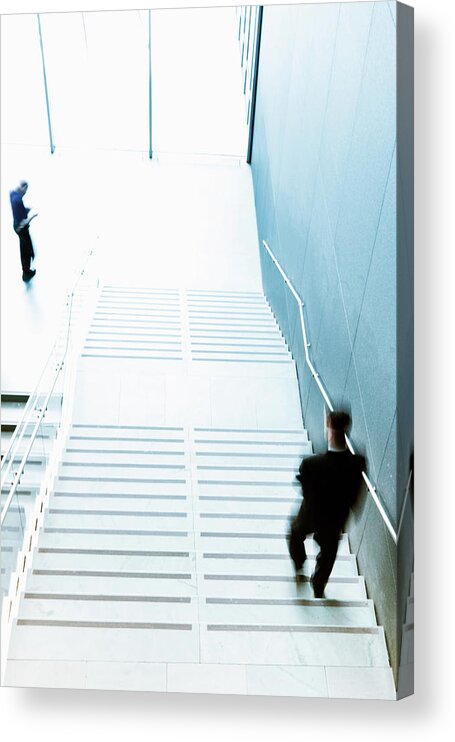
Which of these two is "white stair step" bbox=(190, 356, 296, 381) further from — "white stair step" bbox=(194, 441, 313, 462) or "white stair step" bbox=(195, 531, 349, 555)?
"white stair step" bbox=(195, 531, 349, 555)

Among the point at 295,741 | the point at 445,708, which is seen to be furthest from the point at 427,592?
the point at 295,741

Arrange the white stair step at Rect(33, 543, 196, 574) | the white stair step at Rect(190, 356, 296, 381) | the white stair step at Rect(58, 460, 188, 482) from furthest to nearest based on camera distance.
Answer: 1. the white stair step at Rect(190, 356, 296, 381)
2. the white stair step at Rect(58, 460, 188, 482)
3. the white stair step at Rect(33, 543, 196, 574)

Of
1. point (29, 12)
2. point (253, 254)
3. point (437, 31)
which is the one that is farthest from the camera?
point (253, 254)

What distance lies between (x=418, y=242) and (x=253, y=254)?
189cm

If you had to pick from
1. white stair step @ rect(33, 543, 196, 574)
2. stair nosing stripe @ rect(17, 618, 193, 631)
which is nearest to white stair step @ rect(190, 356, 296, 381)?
white stair step @ rect(33, 543, 196, 574)

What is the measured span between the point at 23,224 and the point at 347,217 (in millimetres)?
2398

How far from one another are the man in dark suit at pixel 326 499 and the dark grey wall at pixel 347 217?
12cm

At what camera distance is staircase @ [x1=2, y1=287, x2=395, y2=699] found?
5.84 m

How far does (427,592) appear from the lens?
575 cm

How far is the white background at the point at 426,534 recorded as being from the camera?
5.69 metres

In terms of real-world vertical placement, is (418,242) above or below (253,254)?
above

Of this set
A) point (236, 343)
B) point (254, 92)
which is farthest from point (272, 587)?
point (254, 92)

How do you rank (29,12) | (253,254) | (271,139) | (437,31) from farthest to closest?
(271,139) → (253,254) → (29,12) → (437,31)

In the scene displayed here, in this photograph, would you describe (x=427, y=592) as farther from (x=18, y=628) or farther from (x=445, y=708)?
(x=18, y=628)
